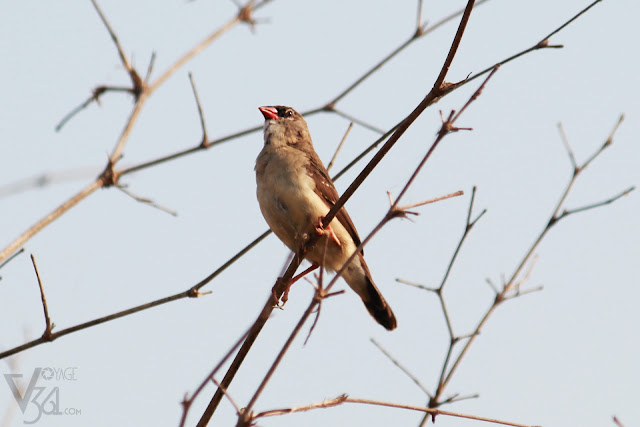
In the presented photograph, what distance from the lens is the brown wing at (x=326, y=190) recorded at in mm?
5703

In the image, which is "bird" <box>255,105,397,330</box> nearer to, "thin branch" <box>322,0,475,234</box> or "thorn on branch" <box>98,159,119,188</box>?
"thorn on branch" <box>98,159,119,188</box>

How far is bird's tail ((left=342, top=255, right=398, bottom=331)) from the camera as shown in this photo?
6105 mm

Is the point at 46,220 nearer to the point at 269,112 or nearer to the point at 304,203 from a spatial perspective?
the point at 304,203

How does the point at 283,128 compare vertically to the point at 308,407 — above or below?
above

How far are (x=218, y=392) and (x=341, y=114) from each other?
2327 millimetres

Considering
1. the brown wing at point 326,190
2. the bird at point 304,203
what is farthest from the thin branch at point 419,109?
the brown wing at point 326,190

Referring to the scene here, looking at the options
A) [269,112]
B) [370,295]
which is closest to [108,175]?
[370,295]

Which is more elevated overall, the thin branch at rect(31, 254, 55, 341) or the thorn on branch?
the thorn on branch

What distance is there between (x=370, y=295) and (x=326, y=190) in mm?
1049

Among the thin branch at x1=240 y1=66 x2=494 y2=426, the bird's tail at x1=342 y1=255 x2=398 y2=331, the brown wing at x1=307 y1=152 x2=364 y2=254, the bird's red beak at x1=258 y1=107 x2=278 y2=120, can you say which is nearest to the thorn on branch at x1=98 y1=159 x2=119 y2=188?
the thin branch at x1=240 y1=66 x2=494 y2=426

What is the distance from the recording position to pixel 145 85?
Answer: 11.5ft

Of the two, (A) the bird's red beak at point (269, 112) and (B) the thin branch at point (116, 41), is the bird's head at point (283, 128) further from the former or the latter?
(B) the thin branch at point (116, 41)

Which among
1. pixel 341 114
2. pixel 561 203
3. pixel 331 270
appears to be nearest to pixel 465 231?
pixel 561 203

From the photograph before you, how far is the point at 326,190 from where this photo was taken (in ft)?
18.9
